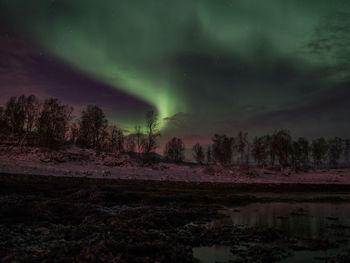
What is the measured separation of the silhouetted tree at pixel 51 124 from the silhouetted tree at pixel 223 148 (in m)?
65.9

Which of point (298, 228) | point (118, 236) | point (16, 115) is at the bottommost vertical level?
point (298, 228)

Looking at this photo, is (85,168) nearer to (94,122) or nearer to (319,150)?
(94,122)

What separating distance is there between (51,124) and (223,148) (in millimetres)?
70230

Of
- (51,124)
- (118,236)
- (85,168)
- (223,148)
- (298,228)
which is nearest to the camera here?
(118,236)

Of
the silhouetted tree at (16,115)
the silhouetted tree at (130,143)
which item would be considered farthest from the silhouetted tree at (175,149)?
the silhouetted tree at (16,115)

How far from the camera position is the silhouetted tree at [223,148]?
356ft

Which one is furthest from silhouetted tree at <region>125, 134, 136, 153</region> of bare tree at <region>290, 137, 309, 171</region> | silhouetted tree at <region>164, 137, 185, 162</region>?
bare tree at <region>290, 137, 309, 171</region>

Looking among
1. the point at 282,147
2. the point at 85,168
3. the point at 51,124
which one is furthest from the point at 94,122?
the point at 282,147

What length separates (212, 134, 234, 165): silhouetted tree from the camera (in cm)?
10844

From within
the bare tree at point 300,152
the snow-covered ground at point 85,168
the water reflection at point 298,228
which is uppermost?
the bare tree at point 300,152

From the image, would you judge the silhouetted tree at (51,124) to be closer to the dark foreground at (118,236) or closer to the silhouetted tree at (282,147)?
the dark foreground at (118,236)

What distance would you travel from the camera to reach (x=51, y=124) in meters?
80.7

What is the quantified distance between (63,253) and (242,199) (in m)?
25.8

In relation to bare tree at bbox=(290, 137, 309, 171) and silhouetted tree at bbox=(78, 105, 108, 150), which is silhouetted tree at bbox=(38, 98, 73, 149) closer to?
silhouetted tree at bbox=(78, 105, 108, 150)
